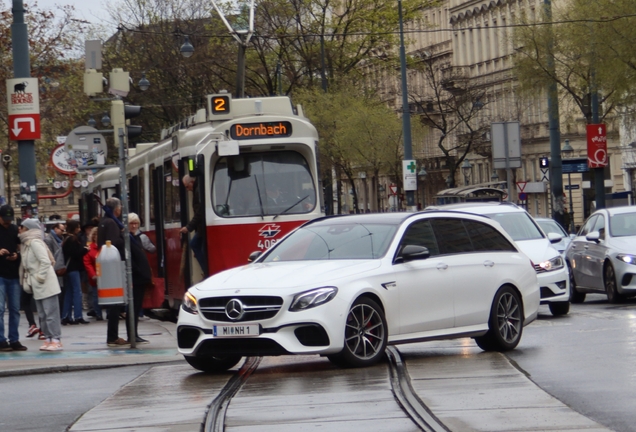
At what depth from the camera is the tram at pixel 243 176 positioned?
2162 cm

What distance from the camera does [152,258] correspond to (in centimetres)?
2606

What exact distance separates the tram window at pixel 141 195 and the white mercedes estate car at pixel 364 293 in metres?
12.3

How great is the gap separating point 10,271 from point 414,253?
20.9 feet

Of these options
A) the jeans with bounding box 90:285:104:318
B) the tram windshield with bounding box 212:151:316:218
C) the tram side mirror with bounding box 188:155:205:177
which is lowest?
the jeans with bounding box 90:285:104:318

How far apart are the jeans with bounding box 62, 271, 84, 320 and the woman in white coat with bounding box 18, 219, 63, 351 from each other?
6.31 m

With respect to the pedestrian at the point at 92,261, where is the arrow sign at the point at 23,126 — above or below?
above

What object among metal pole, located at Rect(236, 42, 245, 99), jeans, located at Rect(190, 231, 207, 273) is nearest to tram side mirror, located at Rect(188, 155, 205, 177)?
jeans, located at Rect(190, 231, 207, 273)

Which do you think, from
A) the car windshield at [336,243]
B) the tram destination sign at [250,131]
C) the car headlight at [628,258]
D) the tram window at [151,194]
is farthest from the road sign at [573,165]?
the car windshield at [336,243]

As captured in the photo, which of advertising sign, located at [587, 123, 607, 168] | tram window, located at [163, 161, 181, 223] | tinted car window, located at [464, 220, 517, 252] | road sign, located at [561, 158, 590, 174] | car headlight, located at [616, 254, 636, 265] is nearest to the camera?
tinted car window, located at [464, 220, 517, 252]

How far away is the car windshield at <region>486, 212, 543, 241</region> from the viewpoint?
22156 mm

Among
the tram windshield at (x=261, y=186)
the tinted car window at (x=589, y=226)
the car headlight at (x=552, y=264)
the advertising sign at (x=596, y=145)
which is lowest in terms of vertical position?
the car headlight at (x=552, y=264)

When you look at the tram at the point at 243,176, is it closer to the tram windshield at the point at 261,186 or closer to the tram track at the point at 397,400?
the tram windshield at the point at 261,186

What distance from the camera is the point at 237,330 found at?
12.6 meters

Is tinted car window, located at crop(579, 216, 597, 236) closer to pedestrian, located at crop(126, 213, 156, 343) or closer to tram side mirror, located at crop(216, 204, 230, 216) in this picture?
tram side mirror, located at crop(216, 204, 230, 216)
